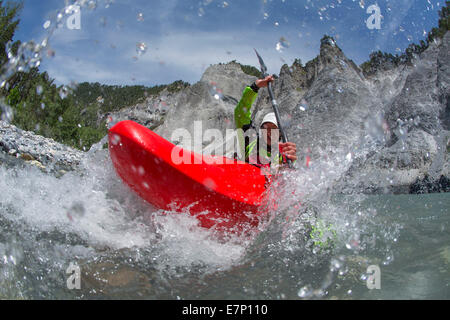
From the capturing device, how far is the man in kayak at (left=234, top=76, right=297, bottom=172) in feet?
11.7

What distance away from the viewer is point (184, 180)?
2.70 meters

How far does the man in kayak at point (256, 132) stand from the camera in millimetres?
3560

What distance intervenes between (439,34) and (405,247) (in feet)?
78.8

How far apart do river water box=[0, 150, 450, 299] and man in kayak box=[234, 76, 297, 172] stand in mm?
614

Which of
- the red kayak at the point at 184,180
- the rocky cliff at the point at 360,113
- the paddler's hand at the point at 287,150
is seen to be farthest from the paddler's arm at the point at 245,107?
the rocky cliff at the point at 360,113

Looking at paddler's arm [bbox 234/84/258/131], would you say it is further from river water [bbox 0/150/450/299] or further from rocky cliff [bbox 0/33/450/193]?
rocky cliff [bbox 0/33/450/193]

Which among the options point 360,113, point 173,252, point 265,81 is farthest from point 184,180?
point 360,113

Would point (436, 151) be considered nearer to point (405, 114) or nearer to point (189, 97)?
point (405, 114)

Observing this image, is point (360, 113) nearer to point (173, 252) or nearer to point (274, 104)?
point (274, 104)

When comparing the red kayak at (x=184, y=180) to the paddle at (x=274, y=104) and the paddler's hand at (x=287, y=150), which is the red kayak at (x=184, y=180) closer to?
the paddler's hand at (x=287, y=150)

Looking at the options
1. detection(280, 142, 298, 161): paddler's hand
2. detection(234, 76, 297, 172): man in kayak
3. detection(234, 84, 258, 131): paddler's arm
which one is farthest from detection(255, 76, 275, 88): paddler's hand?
detection(280, 142, 298, 161): paddler's hand

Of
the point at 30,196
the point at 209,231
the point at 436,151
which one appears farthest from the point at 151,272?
the point at 436,151

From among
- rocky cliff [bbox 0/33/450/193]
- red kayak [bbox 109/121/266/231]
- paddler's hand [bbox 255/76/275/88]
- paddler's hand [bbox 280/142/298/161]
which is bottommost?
red kayak [bbox 109/121/266/231]

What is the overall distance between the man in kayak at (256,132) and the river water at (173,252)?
614 mm
